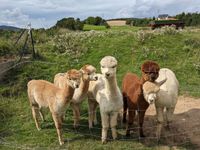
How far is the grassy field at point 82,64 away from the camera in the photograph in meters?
7.57

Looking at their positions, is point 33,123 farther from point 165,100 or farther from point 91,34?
point 91,34

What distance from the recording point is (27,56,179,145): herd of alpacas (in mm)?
6898

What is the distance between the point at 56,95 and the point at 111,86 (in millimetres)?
1121

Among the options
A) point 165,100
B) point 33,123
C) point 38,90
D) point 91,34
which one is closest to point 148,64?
point 165,100

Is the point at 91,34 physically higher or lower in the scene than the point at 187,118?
higher

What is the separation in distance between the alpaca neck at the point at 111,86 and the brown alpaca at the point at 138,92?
479mm

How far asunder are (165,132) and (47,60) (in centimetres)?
698

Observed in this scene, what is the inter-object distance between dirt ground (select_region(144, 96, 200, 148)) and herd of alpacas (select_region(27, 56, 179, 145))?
26 cm

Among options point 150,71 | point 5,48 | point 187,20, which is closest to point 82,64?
point 5,48

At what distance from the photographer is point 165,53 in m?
14.2

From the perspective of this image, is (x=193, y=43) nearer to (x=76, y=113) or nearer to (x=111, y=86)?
(x=76, y=113)

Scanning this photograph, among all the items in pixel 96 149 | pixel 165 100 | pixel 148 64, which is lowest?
pixel 96 149

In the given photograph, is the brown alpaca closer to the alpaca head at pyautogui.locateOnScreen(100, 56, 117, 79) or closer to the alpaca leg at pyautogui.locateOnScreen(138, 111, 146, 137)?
the alpaca leg at pyautogui.locateOnScreen(138, 111, 146, 137)

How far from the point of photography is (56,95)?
7320 millimetres
